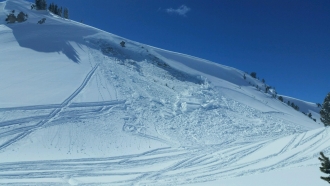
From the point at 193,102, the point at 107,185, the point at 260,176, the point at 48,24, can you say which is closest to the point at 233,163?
the point at 260,176

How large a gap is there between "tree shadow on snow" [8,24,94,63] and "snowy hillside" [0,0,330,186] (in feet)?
0.42

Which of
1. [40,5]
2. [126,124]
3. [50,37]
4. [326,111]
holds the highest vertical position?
[40,5]

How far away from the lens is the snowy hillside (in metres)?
10.7

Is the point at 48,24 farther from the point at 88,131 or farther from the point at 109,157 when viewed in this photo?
the point at 109,157

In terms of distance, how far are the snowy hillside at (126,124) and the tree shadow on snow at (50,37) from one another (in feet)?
0.42

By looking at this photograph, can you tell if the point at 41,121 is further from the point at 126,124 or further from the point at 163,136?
the point at 163,136

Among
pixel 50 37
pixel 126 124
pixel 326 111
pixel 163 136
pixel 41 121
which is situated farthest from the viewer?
pixel 50 37

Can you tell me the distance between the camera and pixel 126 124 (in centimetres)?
1716

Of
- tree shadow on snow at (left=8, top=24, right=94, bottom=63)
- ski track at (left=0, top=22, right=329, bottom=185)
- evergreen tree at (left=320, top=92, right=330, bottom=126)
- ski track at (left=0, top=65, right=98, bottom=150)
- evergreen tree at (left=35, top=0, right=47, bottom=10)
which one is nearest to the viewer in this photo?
ski track at (left=0, top=22, right=329, bottom=185)

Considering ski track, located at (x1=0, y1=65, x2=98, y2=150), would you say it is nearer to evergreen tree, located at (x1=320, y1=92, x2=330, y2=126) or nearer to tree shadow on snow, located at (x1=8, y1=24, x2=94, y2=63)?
tree shadow on snow, located at (x1=8, y1=24, x2=94, y2=63)

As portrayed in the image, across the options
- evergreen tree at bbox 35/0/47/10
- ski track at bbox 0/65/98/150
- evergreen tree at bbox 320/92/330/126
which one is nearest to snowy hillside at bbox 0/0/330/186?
ski track at bbox 0/65/98/150

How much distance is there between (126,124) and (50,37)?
20.9 meters

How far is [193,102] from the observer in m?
22.4

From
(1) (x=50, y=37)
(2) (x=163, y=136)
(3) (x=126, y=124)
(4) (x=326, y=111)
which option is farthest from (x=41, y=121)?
(1) (x=50, y=37)
